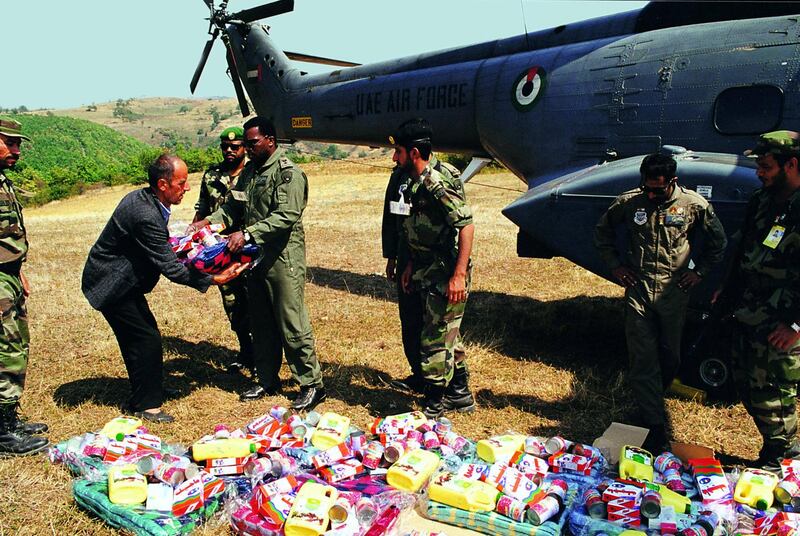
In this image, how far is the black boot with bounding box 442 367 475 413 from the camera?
4.91m

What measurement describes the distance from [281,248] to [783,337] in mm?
3446

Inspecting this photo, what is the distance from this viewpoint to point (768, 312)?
371cm

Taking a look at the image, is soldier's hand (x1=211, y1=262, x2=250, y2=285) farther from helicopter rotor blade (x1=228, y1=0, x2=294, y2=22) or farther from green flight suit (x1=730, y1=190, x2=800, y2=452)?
helicopter rotor blade (x1=228, y1=0, x2=294, y2=22)

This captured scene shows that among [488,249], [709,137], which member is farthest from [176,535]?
[488,249]

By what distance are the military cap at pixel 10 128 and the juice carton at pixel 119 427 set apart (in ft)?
6.63

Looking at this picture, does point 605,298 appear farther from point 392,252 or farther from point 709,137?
point 392,252

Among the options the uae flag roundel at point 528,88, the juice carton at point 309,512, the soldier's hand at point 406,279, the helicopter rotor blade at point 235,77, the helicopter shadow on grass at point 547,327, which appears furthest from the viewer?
the helicopter rotor blade at point 235,77

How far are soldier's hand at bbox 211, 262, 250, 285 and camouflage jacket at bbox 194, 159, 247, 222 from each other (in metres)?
1.41

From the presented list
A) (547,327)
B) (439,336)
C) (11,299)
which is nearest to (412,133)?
(439,336)

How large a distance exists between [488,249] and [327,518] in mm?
8636

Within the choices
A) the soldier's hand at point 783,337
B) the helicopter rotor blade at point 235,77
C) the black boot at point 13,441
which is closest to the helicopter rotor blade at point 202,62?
the helicopter rotor blade at point 235,77

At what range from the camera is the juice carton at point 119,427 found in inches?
159

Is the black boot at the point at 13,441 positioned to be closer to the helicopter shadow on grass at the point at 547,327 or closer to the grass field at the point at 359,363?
the grass field at the point at 359,363

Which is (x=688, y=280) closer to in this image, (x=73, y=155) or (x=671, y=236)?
(x=671, y=236)
